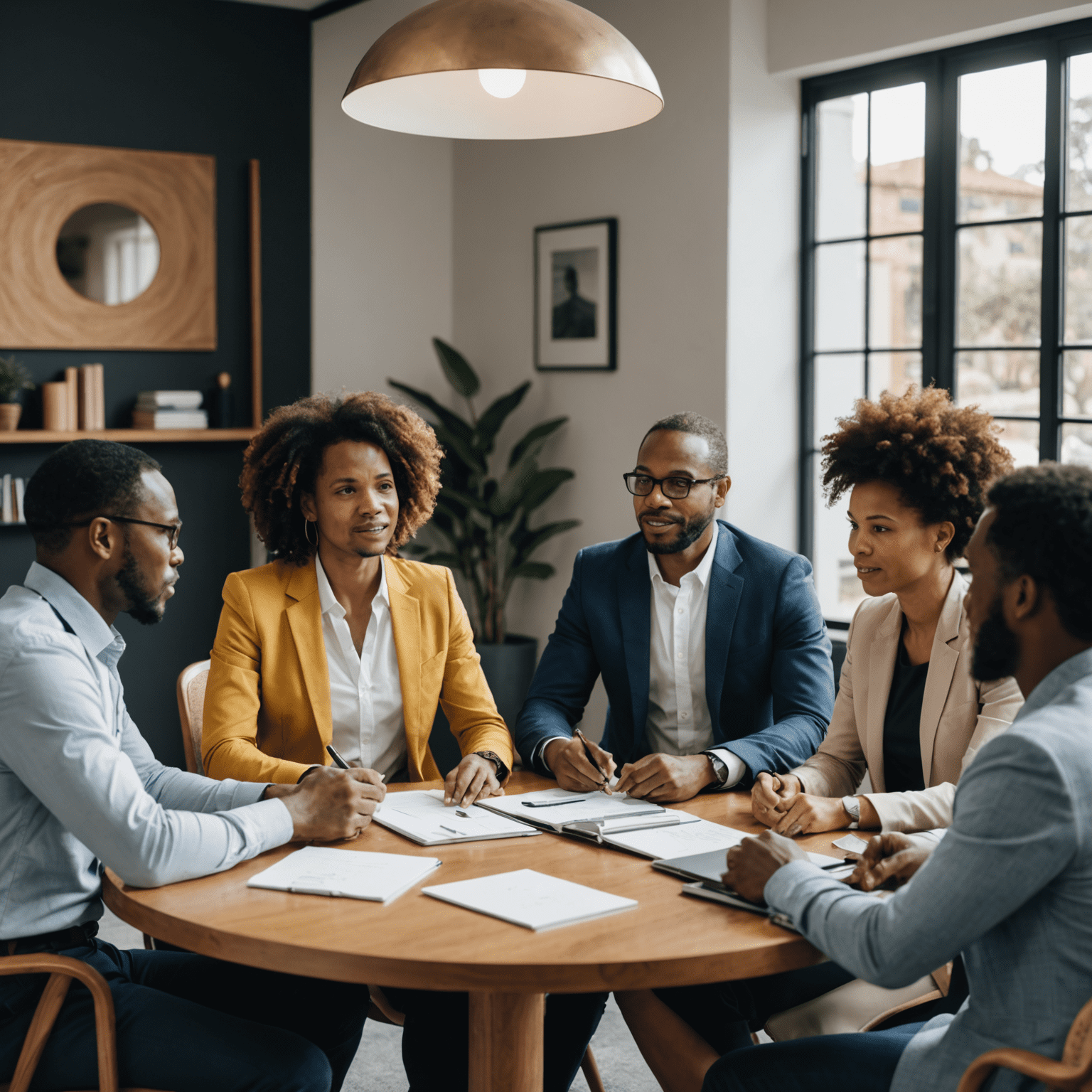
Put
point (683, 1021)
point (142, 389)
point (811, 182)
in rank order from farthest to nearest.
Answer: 1. point (142, 389)
2. point (811, 182)
3. point (683, 1021)

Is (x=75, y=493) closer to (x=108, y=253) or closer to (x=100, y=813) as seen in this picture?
(x=100, y=813)

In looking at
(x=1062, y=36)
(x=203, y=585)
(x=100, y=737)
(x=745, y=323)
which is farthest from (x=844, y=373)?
(x=100, y=737)

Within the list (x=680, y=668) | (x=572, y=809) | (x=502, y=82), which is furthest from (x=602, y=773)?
(x=502, y=82)

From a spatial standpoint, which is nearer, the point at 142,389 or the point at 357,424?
the point at 357,424

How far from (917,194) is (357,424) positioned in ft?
7.32

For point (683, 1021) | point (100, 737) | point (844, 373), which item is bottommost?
point (683, 1021)

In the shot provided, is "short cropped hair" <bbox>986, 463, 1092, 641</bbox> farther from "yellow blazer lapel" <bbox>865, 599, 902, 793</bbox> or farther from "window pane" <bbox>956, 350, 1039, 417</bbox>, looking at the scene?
"window pane" <bbox>956, 350, 1039, 417</bbox>

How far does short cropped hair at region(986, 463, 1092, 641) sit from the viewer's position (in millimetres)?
1329

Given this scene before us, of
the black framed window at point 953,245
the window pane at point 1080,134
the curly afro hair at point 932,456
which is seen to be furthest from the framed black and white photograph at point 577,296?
the curly afro hair at point 932,456

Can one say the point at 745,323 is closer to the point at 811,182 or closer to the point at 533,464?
the point at 811,182

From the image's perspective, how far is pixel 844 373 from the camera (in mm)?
4219

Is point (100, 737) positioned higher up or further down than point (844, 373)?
further down

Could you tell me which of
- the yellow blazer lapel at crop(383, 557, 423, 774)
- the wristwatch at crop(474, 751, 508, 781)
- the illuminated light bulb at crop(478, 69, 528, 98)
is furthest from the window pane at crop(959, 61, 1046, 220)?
the wristwatch at crop(474, 751, 508, 781)

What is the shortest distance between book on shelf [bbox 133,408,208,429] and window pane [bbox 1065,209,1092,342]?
304 cm
